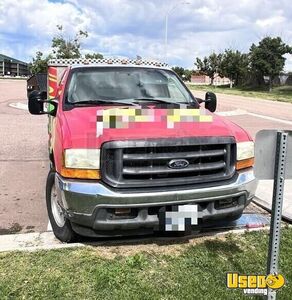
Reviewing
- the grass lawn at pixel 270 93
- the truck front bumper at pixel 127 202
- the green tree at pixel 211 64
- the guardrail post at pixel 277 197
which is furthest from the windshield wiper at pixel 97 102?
the green tree at pixel 211 64

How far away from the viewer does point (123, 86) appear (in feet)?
17.5

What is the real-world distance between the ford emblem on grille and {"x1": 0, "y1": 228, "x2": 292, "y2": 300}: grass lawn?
0.88 metres

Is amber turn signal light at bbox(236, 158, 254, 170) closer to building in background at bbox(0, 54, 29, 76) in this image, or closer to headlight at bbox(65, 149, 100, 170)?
headlight at bbox(65, 149, 100, 170)

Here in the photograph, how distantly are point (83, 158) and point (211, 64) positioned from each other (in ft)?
239

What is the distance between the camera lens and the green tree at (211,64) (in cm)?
7181

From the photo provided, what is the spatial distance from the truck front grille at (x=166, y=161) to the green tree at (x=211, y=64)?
6733 cm

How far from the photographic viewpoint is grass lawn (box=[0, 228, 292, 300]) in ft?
11.6

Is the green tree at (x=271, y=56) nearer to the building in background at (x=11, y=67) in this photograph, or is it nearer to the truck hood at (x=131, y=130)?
the truck hood at (x=131, y=130)

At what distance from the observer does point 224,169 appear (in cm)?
413

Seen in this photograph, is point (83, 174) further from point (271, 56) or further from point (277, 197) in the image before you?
point (271, 56)

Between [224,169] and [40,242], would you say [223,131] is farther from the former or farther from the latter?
[40,242]

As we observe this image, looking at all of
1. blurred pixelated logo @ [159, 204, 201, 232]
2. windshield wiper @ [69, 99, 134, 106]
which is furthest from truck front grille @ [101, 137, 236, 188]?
windshield wiper @ [69, 99, 134, 106]

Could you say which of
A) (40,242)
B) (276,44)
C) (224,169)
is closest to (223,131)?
(224,169)

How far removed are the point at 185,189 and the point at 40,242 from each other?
65.3 inches
